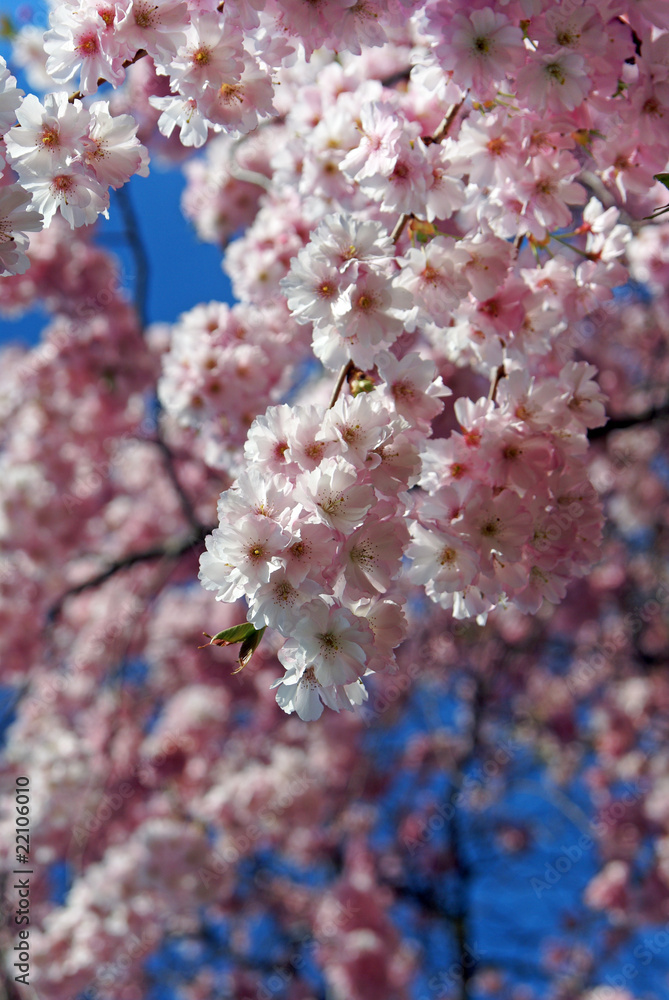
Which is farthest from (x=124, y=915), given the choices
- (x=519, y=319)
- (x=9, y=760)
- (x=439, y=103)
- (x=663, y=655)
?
(x=663, y=655)

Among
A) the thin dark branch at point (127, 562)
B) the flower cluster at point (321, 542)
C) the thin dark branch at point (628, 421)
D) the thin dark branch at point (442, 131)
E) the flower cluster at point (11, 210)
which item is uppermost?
the flower cluster at point (11, 210)

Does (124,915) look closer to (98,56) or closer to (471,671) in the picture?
(471,671)

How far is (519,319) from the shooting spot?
156 cm

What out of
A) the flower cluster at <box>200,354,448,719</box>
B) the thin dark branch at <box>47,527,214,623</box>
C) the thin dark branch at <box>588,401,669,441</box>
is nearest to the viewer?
the flower cluster at <box>200,354,448,719</box>

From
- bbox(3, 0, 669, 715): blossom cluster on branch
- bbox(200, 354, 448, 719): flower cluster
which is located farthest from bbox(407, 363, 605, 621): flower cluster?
bbox(200, 354, 448, 719): flower cluster

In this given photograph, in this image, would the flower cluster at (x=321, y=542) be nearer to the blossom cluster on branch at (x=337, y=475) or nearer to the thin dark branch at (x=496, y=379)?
the blossom cluster on branch at (x=337, y=475)

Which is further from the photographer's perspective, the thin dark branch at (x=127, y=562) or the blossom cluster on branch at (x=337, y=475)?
the thin dark branch at (x=127, y=562)

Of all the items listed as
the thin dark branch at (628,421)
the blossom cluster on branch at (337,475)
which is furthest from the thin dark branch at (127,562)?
the thin dark branch at (628,421)

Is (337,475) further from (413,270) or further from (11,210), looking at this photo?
(11,210)

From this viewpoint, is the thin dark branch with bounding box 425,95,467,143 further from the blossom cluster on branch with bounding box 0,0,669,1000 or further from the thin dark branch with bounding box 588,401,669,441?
the thin dark branch with bounding box 588,401,669,441

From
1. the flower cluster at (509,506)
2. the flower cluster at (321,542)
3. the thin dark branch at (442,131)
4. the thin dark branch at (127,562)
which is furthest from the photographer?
the thin dark branch at (127,562)

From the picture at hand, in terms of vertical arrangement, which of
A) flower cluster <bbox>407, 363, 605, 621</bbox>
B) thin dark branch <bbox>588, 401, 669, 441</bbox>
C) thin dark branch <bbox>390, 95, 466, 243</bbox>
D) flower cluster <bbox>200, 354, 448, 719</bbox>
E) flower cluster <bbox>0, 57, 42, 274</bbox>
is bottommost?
thin dark branch <bbox>588, 401, 669, 441</bbox>

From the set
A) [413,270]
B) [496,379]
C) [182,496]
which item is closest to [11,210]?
[413,270]

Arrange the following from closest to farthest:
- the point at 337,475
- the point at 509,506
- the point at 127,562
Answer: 1. the point at 337,475
2. the point at 509,506
3. the point at 127,562
